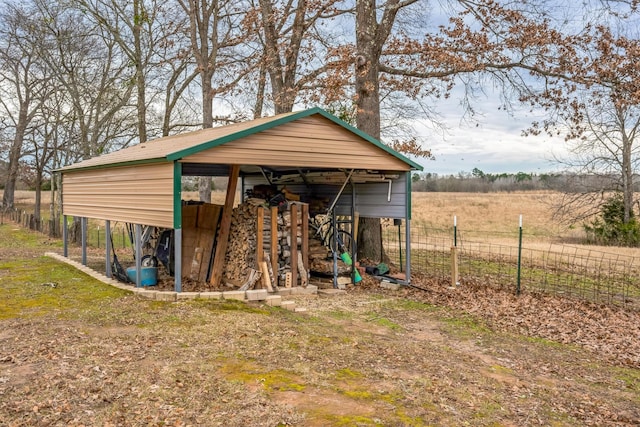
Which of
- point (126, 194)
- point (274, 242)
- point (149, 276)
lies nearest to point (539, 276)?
point (274, 242)

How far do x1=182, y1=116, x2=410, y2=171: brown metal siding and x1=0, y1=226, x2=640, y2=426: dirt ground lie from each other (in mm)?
2628

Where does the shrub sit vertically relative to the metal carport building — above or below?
below

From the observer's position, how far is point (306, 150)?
34.5 ft

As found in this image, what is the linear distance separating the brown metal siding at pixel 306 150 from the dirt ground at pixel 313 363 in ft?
8.62

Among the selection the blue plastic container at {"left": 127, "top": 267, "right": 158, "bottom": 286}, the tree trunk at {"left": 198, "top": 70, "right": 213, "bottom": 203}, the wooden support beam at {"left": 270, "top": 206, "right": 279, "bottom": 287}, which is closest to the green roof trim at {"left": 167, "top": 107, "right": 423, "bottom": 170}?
the wooden support beam at {"left": 270, "top": 206, "right": 279, "bottom": 287}

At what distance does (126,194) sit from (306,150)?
12.5 ft

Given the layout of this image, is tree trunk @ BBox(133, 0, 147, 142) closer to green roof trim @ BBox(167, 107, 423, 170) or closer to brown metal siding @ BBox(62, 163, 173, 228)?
brown metal siding @ BBox(62, 163, 173, 228)

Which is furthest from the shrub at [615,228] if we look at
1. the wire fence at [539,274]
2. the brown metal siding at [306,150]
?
the brown metal siding at [306,150]

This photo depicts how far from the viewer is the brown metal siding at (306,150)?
9.73m

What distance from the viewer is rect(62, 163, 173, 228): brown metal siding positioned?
30.8 feet

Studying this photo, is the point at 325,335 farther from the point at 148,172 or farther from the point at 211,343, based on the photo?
the point at 148,172

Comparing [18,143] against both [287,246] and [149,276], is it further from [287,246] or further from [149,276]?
[287,246]

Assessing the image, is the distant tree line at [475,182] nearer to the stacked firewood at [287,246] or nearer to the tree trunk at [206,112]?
the tree trunk at [206,112]

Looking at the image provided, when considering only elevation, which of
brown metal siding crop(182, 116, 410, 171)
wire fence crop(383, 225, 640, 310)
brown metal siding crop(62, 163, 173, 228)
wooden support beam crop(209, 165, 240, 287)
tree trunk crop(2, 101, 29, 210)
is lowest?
wire fence crop(383, 225, 640, 310)
